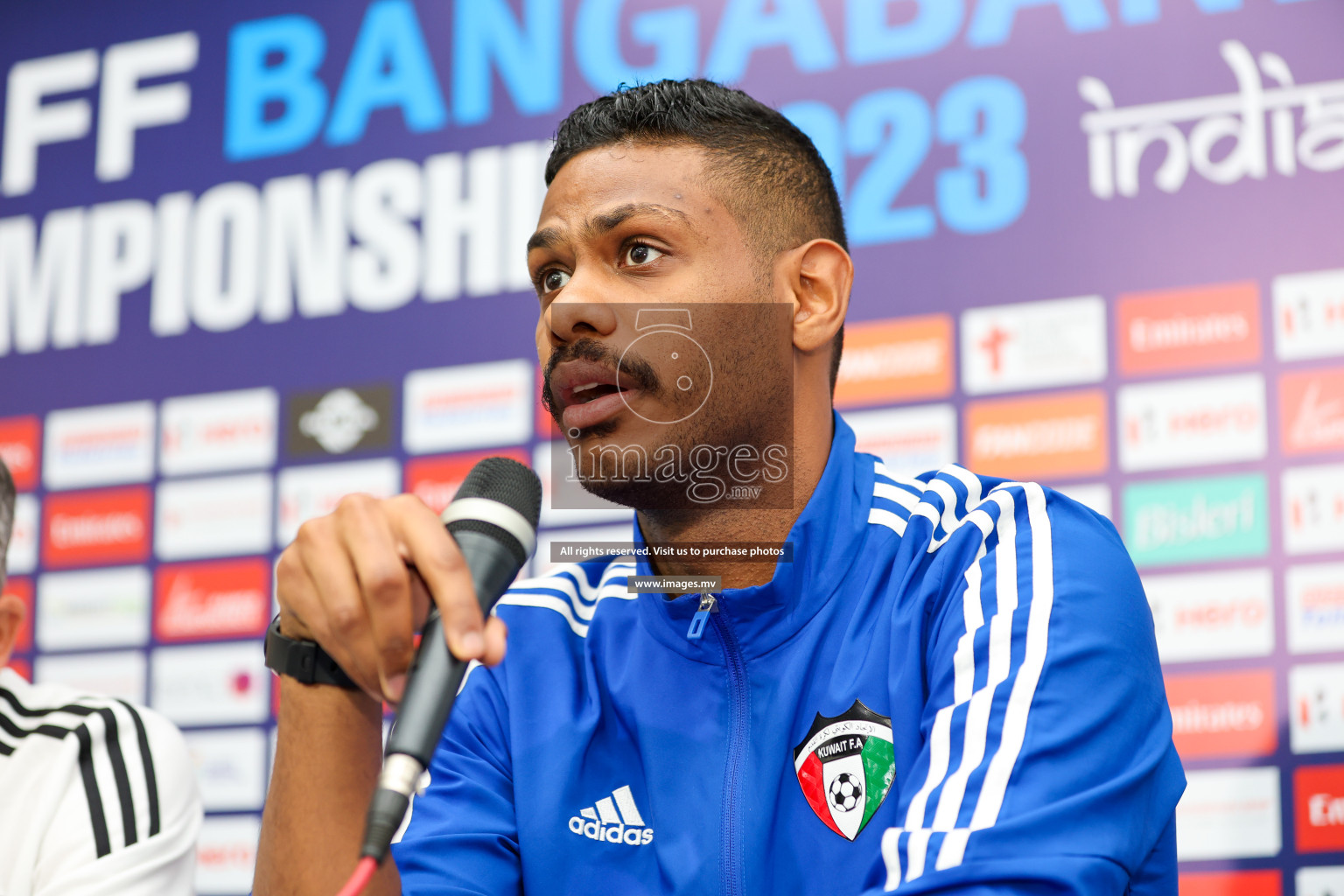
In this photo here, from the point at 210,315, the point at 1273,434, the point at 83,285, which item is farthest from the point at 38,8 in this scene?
the point at 1273,434

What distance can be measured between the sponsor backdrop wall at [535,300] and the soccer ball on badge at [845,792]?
1059 millimetres

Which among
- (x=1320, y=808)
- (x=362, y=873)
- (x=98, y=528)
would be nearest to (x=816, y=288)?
(x=362, y=873)

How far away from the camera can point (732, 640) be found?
983 millimetres

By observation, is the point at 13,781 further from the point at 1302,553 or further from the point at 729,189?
the point at 1302,553

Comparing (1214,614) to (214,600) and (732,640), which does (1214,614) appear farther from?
(214,600)

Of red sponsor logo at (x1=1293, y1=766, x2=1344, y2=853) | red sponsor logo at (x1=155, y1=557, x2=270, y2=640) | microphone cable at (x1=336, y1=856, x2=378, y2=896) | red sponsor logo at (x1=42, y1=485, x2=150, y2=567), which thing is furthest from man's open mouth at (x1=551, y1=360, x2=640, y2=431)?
red sponsor logo at (x1=42, y1=485, x2=150, y2=567)

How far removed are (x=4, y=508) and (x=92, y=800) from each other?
1.27ft

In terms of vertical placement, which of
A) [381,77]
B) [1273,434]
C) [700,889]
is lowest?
[700,889]

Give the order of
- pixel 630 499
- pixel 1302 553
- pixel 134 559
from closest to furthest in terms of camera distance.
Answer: pixel 630 499, pixel 1302 553, pixel 134 559

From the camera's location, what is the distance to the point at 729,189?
1.13m

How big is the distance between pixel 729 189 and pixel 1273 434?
3.53ft

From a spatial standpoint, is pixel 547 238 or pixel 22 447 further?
pixel 22 447

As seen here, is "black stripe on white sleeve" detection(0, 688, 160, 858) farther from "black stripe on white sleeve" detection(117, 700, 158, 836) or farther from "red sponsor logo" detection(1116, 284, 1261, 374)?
"red sponsor logo" detection(1116, 284, 1261, 374)

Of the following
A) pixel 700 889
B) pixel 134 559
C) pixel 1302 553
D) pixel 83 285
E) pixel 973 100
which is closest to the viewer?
pixel 700 889
